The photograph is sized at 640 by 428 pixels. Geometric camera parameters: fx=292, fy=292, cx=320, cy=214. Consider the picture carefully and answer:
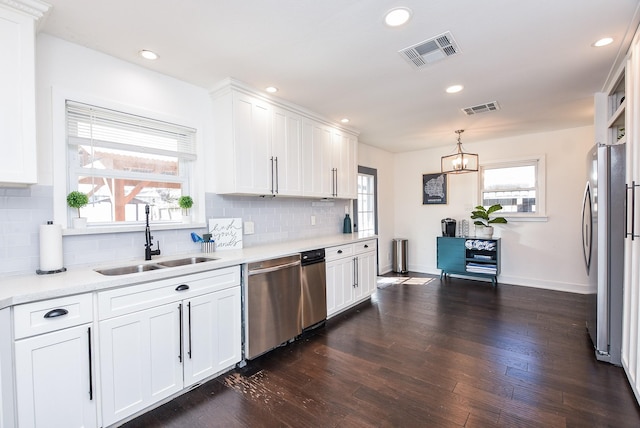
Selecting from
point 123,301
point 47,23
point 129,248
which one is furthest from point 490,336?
point 47,23

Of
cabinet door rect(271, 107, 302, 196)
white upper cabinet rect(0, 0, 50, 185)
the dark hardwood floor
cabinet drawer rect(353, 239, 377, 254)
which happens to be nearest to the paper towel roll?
white upper cabinet rect(0, 0, 50, 185)

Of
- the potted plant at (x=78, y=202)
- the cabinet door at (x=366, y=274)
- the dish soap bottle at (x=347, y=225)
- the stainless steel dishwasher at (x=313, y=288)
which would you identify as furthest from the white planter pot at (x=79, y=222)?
the dish soap bottle at (x=347, y=225)

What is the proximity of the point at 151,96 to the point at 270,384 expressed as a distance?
2.61 metres

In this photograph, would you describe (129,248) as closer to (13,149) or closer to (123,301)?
(123,301)

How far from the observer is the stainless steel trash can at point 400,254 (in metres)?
5.88

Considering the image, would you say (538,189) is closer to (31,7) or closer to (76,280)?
(76,280)

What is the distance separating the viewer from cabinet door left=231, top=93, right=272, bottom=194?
2846 millimetres

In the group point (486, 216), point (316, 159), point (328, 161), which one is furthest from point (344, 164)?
point (486, 216)

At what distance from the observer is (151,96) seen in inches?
101

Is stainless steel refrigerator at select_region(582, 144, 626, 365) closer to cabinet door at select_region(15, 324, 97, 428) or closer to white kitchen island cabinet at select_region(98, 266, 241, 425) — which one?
white kitchen island cabinet at select_region(98, 266, 241, 425)

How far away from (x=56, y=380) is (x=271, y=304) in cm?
146

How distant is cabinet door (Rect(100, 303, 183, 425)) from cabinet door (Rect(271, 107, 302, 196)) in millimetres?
1704

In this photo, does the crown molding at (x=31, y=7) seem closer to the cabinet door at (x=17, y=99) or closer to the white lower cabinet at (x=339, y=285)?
the cabinet door at (x=17, y=99)

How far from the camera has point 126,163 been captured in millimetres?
2477
